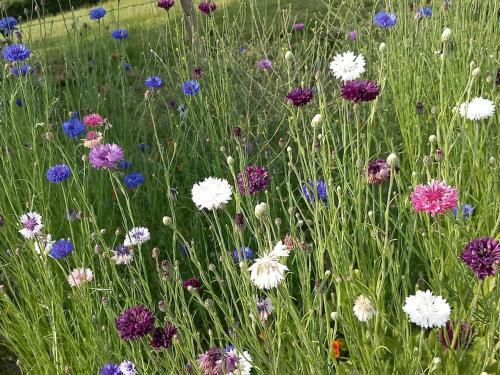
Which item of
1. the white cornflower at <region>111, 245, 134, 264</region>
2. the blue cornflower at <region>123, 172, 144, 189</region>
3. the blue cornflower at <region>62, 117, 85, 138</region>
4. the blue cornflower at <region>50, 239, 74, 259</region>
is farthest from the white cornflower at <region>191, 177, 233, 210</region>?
the blue cornflower at <region>62, 117, 85, 138</region>

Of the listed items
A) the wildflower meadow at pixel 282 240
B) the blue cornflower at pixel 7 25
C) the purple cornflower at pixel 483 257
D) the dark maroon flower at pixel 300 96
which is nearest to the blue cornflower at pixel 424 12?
the wildflower meadow at pixel 282 240

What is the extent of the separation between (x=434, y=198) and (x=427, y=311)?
0.78 ft

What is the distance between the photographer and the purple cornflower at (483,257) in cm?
121

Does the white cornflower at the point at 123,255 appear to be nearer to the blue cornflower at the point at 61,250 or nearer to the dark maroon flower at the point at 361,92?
the blue cornflower at the point at 61,250

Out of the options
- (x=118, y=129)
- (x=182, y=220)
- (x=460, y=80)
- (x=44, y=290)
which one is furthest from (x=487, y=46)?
(x=44, y=290)

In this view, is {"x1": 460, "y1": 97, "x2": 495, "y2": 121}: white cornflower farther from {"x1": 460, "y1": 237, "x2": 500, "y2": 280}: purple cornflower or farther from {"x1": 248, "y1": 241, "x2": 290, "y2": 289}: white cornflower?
{"x1": 248, "y1": 241, "x2": 290, "y2": 289}: white cornflower

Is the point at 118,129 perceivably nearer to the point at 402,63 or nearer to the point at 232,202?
the point at 232,202

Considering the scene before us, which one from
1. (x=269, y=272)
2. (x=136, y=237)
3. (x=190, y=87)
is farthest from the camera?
(x=190, y=87)

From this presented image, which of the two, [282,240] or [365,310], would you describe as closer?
[365,310]

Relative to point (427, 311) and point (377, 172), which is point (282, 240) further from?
point (427, 311)

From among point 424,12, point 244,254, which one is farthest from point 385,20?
point 244,254

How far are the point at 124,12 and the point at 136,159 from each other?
5.17m

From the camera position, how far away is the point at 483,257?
1.23m

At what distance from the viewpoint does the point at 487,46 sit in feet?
8.62
